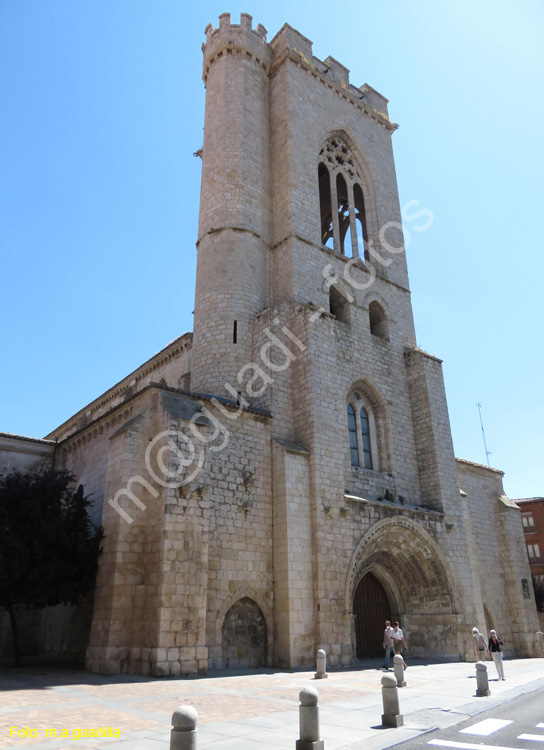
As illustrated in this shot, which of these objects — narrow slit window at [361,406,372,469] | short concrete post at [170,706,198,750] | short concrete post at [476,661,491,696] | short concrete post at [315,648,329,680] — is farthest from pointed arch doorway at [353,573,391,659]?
short concrete post at [170,706,198,750]

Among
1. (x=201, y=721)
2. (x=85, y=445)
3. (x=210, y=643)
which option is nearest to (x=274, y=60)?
(x=85, y=445)

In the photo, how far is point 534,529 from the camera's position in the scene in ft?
129

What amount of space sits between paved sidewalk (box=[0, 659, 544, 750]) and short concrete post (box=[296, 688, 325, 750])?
0.34 meters

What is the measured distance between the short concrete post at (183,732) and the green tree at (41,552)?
9474 millimetres

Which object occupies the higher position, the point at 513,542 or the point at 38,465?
the point at 38,465

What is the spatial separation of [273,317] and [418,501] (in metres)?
8.52

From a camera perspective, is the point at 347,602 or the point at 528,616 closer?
the point at 347,602

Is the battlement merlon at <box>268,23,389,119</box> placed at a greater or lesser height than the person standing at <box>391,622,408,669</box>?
greater

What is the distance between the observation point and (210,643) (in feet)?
42.4

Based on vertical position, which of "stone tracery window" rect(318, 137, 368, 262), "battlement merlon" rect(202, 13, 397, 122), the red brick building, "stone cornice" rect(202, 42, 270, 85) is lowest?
the red brick building

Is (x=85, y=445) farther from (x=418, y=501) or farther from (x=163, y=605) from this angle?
(x=418, y=501)

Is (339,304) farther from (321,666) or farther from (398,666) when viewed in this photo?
(398,666)

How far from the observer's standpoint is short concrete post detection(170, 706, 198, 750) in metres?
4.24

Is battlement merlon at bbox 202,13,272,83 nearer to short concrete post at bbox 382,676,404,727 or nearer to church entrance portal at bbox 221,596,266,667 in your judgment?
church entrance portal at bbox 221,596,266,667
